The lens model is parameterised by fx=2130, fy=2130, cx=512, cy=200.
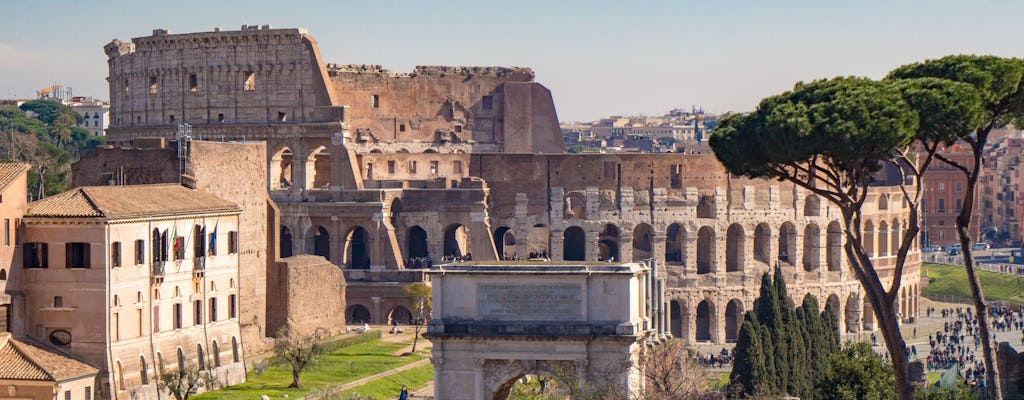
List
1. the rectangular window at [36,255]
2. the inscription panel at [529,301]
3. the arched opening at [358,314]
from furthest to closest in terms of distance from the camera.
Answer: the arched opening at [358,314] < the rectangular window at [36,255] < the inscription panel at [529,301]

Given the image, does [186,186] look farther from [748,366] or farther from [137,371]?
[748,366]

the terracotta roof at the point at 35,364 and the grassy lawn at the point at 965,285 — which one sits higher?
the terracotta roof at the point at 35,364

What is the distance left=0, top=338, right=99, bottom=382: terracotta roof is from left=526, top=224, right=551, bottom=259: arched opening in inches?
1526

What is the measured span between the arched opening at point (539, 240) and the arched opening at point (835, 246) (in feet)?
39.8

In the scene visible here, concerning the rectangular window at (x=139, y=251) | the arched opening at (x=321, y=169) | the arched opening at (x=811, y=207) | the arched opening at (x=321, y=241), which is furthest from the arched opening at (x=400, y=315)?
the rectangular window at (x=139, y=251)

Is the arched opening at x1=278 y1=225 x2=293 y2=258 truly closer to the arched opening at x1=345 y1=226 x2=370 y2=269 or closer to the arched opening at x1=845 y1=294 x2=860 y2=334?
the arched opening at x1=345 y1=226 x2=370 y2=269

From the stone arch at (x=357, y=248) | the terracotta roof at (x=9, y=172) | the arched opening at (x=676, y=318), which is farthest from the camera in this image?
the arched opening at (x=676, y=318)

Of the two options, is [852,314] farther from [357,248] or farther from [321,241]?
[321,241]

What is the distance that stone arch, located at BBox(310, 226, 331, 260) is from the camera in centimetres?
8431

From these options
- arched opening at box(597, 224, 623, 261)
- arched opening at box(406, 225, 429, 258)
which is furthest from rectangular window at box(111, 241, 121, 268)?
arched opening at box(597, 224, 623, 261)

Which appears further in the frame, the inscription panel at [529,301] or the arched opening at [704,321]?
the arched opening at [704,321]

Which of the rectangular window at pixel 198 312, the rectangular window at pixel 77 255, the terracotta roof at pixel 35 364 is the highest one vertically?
the rectangular window at pixel 77 255

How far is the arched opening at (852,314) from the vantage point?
89.9m

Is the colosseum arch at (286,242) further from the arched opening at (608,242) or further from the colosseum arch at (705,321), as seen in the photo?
the colosseum arch at (705,321)
